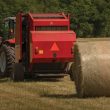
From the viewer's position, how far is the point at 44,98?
46.1 ft

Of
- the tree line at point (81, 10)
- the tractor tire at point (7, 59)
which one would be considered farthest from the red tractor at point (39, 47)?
the tree line at point (81, 10)

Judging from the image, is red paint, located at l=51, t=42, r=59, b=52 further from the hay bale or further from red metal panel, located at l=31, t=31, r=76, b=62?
the hay bale

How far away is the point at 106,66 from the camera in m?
13.2

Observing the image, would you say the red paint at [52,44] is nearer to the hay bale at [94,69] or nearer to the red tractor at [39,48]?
the red tractor at [39,48]

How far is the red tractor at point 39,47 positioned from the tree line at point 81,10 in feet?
156

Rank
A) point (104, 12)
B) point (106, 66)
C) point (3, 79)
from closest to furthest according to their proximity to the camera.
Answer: point (106, 66), point (3, 79), point (104, 12)

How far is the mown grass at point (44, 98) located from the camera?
12520 mm

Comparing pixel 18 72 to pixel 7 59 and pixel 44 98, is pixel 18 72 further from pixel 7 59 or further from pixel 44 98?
pixel 44 98

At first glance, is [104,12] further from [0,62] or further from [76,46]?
[76,46]

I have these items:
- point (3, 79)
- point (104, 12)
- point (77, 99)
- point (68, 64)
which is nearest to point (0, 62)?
point (3, 79)

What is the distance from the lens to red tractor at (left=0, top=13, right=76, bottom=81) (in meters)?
18.2

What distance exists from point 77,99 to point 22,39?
6129 mm

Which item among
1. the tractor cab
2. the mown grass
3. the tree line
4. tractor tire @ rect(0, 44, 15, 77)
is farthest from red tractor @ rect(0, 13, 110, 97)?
the tree line

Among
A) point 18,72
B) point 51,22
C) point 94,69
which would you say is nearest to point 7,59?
point 18,72
